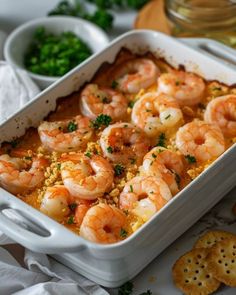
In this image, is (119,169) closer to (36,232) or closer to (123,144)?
(123,144)

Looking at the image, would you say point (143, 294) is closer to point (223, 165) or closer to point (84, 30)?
point (223, 165)

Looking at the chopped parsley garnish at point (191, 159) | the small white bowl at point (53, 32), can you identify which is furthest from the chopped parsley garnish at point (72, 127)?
the small white bowl at point (53, 32)

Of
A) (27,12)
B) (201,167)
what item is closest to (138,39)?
(201,167)

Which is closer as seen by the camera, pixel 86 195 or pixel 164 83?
pixel 86 195

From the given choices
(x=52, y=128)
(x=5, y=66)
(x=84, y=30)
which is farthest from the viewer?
(x=84, y=30)

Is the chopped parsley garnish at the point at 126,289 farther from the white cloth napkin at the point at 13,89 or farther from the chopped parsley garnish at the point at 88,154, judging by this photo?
the white cloth napkin at the point at 13,89
